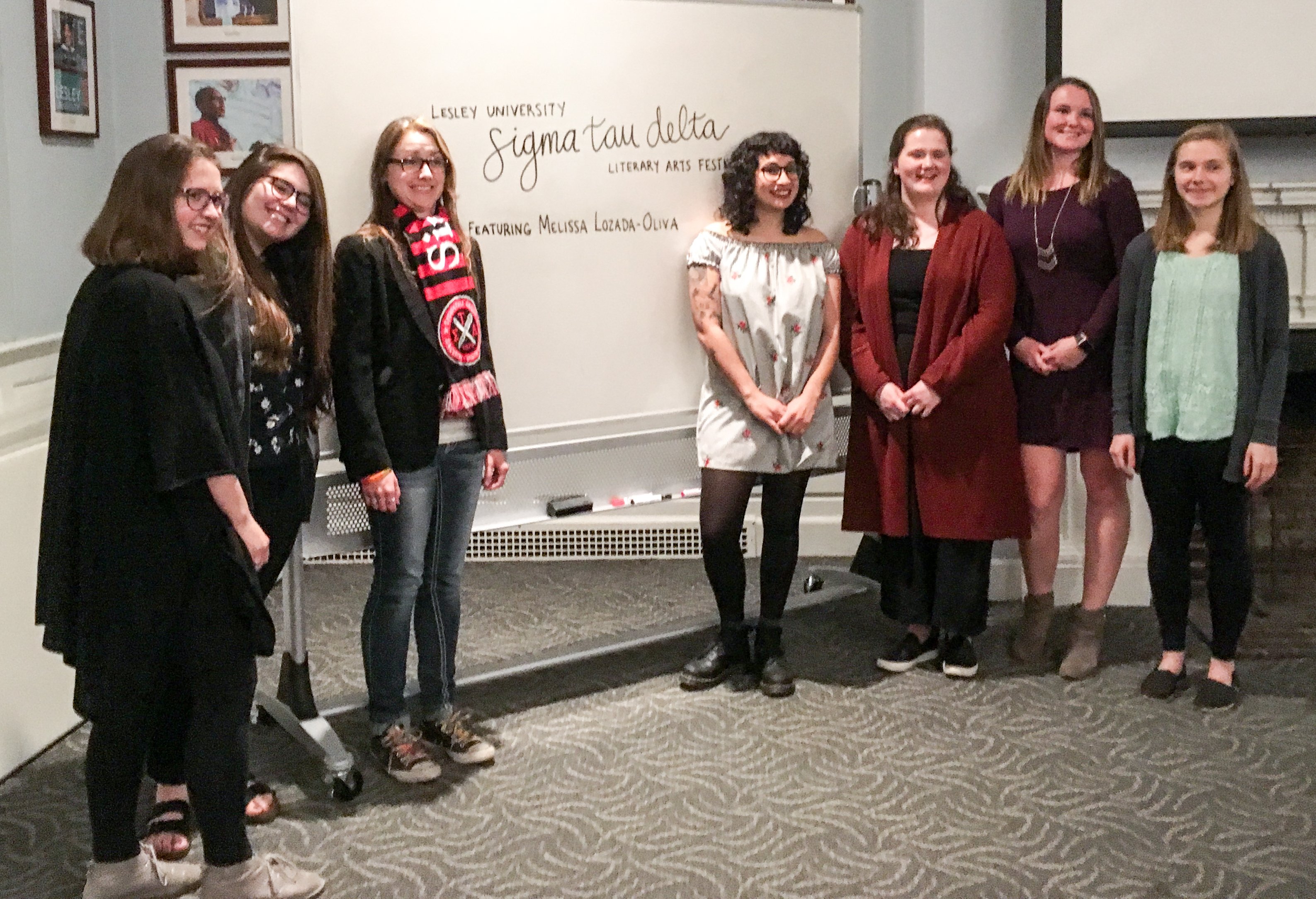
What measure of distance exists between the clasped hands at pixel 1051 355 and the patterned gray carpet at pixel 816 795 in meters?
0.73

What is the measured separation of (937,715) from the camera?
9.03 feet

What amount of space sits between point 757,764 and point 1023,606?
1.14m

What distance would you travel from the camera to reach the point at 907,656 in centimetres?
306

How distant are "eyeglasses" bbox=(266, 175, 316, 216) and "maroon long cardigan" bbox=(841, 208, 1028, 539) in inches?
49.9

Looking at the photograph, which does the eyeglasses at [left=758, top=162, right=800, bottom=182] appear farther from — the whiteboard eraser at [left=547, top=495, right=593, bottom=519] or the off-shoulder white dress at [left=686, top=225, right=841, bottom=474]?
the whiteboard eraser at [left=547, top=495, right=593, bottom=519]

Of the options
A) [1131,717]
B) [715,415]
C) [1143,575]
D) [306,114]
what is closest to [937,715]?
[1131,717]

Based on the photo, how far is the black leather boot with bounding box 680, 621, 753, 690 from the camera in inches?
115

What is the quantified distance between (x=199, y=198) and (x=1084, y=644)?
2.23m

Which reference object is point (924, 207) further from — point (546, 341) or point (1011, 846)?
point (1011, 846)

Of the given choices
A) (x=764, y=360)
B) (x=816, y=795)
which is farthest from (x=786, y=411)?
(x=816, y=795)

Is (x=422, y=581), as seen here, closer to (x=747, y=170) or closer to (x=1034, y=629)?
(x=747, y=170)

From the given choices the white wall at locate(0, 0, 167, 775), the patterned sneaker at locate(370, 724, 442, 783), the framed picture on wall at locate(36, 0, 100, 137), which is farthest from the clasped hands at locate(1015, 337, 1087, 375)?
the framed picture on wall at locate(36, 0, 100, 137)

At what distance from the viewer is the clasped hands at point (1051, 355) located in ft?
9.44

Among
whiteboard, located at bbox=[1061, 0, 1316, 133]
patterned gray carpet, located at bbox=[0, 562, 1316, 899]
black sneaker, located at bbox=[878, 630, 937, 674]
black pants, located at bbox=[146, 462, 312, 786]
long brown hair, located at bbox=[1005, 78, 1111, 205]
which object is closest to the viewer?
→ patterned gray carpet, located at bbox=[0, 562, 1316, 899]
